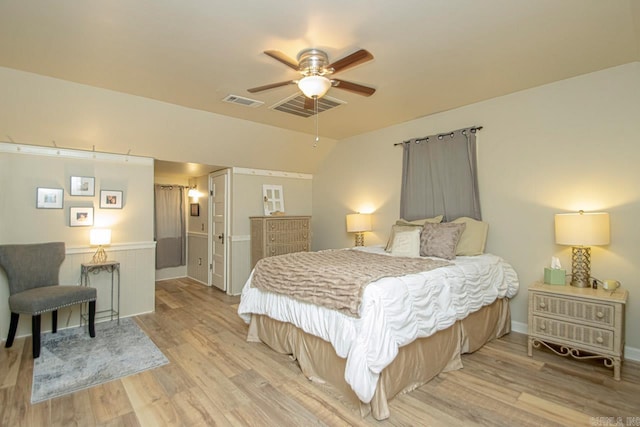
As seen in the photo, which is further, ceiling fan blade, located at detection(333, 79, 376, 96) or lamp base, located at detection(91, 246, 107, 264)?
lamp base, located at detection(91, 246, 107, 264)

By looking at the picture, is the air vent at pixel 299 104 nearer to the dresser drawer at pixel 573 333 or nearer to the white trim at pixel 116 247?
the white trim at pixel 116 247

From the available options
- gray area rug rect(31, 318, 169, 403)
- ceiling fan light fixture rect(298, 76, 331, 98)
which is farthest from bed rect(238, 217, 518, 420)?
ceiling fan light fixture rect(298, 76, 331, 98)

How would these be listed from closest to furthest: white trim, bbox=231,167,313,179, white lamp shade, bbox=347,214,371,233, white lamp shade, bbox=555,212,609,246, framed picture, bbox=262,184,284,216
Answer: white lamp shade, bbox=555,212,609,246, white lamp shade, bbox=347,214,371,233, white trim, bbox=231,167,313,179, framed picture, bbox=262,184,284,216

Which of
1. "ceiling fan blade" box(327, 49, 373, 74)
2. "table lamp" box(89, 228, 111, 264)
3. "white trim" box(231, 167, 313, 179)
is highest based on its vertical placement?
"ceiling fan blade" box(327, 49, 373, 74)

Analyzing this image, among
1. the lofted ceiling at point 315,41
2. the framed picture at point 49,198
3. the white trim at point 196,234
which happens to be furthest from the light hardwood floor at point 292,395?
the white trim at point 196,234

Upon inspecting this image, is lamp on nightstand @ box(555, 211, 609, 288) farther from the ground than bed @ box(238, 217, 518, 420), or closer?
farther from the ground

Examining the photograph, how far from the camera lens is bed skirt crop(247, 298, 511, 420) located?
2168 millimetres

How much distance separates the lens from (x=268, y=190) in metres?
5.49

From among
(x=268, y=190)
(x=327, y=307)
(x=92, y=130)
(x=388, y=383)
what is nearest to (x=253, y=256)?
(x=268, y=190)

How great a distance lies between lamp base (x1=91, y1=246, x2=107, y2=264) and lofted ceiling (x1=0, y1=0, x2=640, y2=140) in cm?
196

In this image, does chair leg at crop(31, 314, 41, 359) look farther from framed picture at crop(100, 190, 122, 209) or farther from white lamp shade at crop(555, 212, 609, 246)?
white lamp shade at crop(555, 212, 609, 246)

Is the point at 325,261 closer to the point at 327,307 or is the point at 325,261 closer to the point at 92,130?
the point at 327,307

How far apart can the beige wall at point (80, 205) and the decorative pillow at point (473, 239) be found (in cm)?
394

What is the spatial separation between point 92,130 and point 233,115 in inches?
61.1
